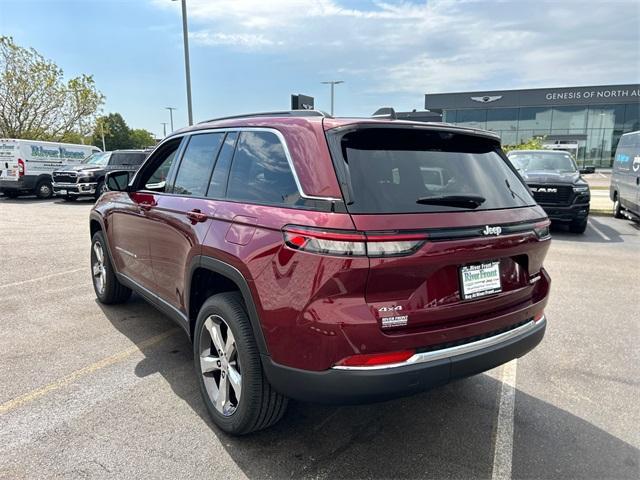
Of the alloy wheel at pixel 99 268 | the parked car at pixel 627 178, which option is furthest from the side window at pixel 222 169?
the parked car at pixel 627 178

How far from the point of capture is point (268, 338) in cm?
235

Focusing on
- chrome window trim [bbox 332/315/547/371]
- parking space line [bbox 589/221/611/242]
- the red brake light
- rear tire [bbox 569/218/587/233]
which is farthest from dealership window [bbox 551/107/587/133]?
the red brake light

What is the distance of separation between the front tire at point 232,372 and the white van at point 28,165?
18408 mm

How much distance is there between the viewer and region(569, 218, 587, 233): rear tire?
32.9 feet

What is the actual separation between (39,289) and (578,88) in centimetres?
5134

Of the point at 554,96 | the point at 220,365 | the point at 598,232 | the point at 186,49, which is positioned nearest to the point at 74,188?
the point at 186,49

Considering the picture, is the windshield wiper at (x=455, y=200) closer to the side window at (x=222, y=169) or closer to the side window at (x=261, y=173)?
the side window at (x=261, y=173)

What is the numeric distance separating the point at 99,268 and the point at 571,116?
164 ft

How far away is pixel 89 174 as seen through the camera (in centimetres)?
1745

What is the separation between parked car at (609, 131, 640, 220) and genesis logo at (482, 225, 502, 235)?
396 inches

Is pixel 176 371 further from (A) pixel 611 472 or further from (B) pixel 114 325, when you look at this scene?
(A) pixel 611 472

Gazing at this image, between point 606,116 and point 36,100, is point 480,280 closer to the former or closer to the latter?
point 36,100

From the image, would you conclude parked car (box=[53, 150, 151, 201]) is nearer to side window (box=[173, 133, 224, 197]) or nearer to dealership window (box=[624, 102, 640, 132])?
side window (box=[173, 133, 224, 197])

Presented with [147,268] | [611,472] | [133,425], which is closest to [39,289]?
[147,268]
